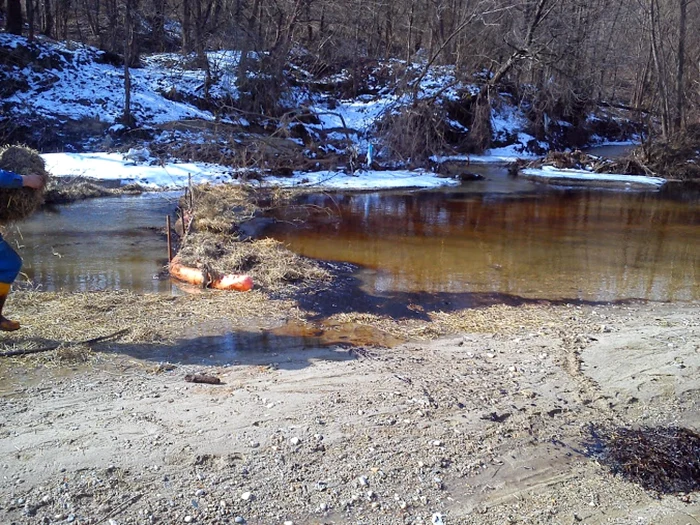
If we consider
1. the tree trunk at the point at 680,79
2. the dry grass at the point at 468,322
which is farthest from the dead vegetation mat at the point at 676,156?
the dry grass at the point at 468,322

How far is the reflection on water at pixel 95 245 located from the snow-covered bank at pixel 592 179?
17065 millimetres

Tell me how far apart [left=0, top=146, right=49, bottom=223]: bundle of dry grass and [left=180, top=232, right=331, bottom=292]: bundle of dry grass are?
360 cm

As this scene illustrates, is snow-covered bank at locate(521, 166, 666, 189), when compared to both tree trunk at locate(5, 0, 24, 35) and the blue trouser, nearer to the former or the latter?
the blue trouser

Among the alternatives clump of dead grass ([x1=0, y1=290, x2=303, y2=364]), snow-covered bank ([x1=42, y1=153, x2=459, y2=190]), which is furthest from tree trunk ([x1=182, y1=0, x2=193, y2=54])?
clump of dead grass ([x1=0, y1=290, x2=303, y2=364])

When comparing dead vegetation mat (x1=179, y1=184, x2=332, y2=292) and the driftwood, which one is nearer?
the driftwood

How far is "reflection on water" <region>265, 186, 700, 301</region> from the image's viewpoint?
10.7 metres

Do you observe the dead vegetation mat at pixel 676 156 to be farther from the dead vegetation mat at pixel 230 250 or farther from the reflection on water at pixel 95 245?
the reflection on water at pixel 95 245

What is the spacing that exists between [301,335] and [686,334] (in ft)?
16.0

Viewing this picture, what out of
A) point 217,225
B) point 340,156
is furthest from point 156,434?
point 340,156

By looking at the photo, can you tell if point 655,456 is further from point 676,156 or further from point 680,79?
point 680,79

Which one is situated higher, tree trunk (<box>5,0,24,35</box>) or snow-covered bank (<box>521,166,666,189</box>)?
tree trunk (<box>5,0,24,35</box>)

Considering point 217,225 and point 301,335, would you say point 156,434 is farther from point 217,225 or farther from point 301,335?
point 217,225

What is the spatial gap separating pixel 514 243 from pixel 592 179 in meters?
14.0

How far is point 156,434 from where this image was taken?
460cm
